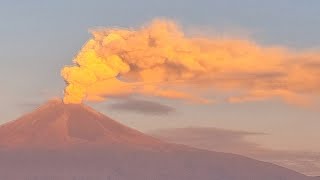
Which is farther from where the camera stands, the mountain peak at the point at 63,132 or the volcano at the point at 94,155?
the mountain peak at the point at 63,132

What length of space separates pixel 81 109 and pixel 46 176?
1882cm

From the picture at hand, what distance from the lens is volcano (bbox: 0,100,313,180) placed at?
17450 centimetres

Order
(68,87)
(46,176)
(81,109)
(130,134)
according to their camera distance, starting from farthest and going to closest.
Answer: (130,134), (81,109), (46,176), (68,87)

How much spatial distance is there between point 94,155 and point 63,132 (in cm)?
1133

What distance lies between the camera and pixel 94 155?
181375 millimetres

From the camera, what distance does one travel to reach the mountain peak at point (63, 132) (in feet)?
603

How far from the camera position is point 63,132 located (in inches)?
7416

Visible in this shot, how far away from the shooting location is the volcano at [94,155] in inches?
6870

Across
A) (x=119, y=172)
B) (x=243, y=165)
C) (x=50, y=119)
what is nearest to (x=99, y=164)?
(x=119, y=172)

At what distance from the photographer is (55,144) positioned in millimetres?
184250

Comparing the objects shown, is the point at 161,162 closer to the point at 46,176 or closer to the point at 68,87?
the point at 46,176

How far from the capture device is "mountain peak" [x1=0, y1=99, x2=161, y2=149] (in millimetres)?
183750

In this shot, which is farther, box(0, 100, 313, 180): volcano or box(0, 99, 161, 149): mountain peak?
box(0, 99, 161, 149): mountain peak

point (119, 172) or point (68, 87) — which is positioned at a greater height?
point (68, 87)
